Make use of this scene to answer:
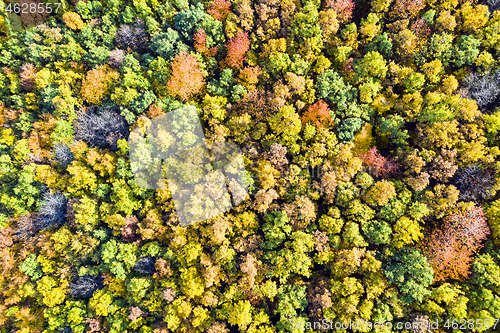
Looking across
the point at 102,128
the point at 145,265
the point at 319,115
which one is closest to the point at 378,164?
the point at 319,115

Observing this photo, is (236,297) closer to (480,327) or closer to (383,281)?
(383,281)

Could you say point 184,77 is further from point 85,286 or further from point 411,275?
point 411,275

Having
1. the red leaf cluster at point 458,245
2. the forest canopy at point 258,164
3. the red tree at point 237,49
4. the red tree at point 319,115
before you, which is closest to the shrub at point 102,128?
the forest canopy at point 258,164

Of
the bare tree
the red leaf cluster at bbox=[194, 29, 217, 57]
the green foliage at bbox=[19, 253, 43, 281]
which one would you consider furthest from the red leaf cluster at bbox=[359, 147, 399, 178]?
the green foliage at bbox=[19, 253, 43, 281]

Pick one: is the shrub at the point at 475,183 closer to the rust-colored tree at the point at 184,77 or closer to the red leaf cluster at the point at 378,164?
the red leaf cluster at the point at 378,164

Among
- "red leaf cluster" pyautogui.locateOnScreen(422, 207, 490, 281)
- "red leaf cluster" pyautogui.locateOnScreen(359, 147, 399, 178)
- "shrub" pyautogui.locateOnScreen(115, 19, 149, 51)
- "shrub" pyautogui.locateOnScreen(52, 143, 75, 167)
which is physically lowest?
"shrub" pyautogui.locateOnScreen(52, 143, 75, 167)

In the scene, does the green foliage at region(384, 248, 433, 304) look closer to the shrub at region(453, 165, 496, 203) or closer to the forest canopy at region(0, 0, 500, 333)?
the forest canopy at region(0, 0, 500, 333)
